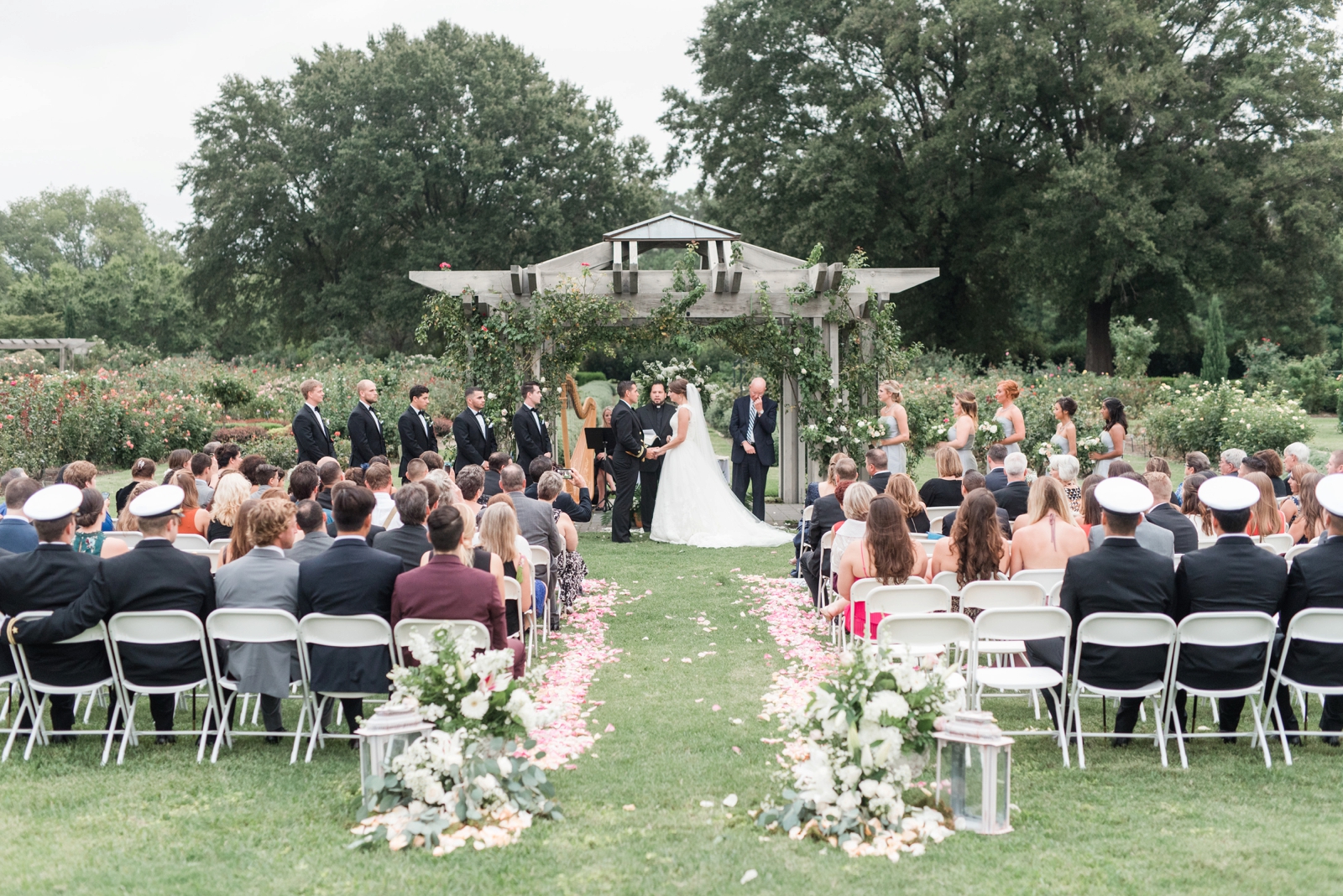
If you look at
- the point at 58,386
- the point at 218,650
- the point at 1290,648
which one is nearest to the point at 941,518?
the point at 1290,648

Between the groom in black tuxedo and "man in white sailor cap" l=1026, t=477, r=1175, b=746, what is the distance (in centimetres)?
741

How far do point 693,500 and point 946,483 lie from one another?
416 centimetres

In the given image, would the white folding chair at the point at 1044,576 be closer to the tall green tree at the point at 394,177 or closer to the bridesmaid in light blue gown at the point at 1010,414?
the bridesmaid in light blue gown at the point at 1010,414

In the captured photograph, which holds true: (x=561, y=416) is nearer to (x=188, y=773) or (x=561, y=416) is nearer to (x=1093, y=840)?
(x=188, y=773)

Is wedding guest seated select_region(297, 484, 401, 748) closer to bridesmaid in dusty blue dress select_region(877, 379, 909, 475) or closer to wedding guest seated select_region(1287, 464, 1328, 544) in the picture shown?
wedding guest seated select_region(1287, 464, 1328, 544)

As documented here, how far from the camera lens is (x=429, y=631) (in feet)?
16.4

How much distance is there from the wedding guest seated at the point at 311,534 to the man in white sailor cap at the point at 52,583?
37.7 inches

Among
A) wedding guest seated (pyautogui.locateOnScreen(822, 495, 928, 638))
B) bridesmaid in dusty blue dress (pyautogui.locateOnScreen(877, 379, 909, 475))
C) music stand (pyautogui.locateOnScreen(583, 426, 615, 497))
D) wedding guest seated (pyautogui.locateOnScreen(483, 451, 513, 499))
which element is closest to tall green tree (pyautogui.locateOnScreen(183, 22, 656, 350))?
music stand (pyautogui.locateOnScreen(583, 426, 615, 497))

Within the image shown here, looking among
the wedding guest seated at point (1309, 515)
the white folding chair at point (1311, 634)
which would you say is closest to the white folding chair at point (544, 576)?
the white folding chair at point (1311, 634)

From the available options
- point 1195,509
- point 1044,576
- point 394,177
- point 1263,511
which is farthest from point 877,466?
point 394,177

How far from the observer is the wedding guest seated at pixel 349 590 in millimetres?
5121

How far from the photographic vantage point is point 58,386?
1795cm

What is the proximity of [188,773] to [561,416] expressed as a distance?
9141 mm

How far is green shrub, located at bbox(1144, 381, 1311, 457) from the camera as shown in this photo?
1608cm
